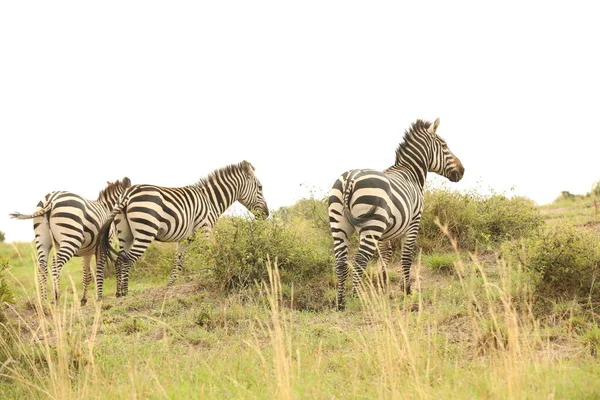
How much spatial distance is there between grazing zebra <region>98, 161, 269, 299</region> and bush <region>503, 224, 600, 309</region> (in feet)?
15.5

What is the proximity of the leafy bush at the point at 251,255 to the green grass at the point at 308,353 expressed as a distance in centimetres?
37

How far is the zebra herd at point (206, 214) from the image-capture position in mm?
8805

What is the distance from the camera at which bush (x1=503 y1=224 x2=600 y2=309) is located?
8.01 m

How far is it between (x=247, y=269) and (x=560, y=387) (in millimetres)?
5672

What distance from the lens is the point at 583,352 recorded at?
6312mm

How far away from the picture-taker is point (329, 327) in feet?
25.3

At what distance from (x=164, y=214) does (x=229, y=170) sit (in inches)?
94.1

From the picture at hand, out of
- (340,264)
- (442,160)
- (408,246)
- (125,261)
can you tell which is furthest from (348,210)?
(125,261)

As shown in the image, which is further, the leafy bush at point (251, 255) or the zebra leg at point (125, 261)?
the zebra leg at point (125, 261)

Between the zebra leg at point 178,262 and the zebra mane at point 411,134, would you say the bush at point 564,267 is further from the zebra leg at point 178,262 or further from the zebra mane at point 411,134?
the zebra leg at point 178,262

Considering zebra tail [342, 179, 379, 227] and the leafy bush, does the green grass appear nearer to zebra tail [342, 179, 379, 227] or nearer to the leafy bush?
the leafy bush

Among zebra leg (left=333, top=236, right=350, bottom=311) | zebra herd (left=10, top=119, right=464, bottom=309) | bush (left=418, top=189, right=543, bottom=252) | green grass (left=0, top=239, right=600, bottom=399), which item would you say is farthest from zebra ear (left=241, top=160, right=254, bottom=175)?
zebra leg (left=333, top=236, right=350, bottom=311)

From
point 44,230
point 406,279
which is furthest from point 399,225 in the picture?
point 44,230

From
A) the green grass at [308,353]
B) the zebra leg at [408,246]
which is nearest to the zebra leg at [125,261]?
the green grass at [308,353]
